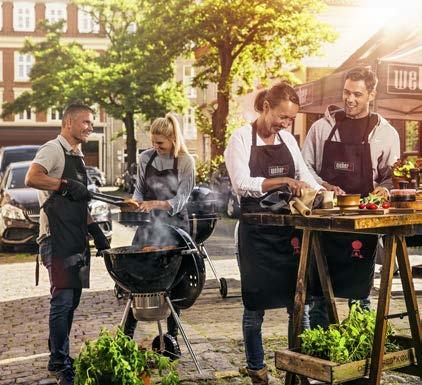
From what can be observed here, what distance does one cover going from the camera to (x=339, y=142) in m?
5.52

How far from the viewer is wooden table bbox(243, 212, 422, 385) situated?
14.1ft

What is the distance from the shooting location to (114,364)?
4.68m

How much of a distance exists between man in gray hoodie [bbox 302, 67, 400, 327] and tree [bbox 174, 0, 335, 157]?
2021cm

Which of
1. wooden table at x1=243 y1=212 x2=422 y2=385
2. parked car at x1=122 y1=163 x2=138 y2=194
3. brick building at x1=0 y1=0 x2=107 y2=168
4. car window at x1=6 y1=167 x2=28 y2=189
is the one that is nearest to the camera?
wooden table at x1=243 y1=212 x2=422 y2=385

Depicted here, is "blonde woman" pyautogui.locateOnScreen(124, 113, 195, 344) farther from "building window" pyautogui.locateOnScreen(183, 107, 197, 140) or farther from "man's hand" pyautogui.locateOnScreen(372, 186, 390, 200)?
"building window" pyautogui.locateOnScreen(183, 107, 197, 140)

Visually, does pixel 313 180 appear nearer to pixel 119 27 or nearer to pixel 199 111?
pixel 199 111

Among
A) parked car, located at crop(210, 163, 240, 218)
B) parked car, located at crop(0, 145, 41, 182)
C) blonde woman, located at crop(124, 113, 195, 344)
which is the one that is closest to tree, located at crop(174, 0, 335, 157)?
parked car, located at crop(210, 163, 240, 218)

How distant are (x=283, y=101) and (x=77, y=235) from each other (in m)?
1.69

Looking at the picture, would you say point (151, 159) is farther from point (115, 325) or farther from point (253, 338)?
point (253, 338)

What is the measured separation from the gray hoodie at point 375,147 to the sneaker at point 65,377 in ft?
6.86

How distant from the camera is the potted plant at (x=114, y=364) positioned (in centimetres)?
466

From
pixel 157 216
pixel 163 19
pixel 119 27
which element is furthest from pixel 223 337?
pixel 119 27

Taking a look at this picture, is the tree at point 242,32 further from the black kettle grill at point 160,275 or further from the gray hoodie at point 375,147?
the gray hoodie at point 375,147

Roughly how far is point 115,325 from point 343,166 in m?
3.12
